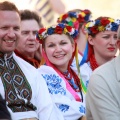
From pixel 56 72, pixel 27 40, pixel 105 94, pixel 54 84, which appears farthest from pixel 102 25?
pixel 105 94

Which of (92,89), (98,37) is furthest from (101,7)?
(92,89)

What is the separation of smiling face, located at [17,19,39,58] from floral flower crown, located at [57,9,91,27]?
38.3 inches

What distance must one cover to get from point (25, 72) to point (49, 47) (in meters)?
0.84

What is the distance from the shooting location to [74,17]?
7.38 meters

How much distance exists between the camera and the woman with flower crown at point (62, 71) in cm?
529

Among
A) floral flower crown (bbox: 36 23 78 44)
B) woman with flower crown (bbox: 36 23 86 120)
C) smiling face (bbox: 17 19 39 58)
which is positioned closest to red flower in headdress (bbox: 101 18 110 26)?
woman with flower crown (bbox: 36 23 86 120)

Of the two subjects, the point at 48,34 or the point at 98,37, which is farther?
the point at 98,37

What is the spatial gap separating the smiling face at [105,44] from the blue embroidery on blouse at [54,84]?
3.35 ft

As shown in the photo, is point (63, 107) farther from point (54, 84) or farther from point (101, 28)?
point (101, 28)

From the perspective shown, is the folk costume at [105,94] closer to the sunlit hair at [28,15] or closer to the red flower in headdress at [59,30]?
the red flower in headdress at [59,30]

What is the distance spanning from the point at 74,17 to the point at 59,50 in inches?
68.7

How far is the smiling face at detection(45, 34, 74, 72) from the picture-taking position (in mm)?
5703

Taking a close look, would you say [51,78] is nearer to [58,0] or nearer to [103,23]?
[103,23]

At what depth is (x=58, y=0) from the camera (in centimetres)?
1310
